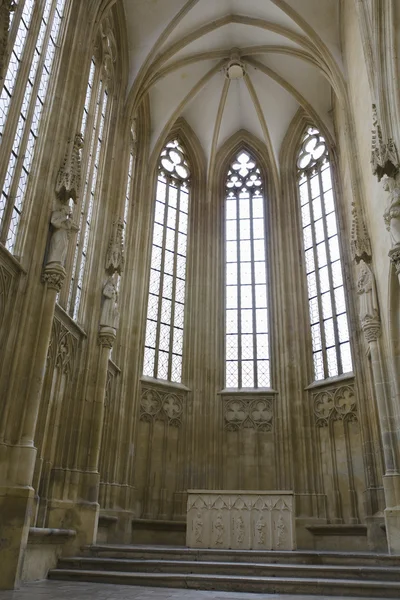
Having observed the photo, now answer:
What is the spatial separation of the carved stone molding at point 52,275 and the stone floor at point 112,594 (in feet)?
16.1

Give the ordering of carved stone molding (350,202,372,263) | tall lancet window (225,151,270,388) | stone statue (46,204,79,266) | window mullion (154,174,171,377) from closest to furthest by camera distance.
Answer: stone statue (46,204,79,266) < carved stone molding (350,202,372,263) < window mullion (154,174,171,377) < tall lancet window (225,151,270,388)

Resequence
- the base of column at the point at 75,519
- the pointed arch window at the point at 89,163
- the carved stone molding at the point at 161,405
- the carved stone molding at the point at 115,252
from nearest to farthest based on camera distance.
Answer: the base of column at the point at 75,519 < the pointed arch window at the point at 89,163 < the carved stone molding at the point at 115,252 < the carved stone molding at the point at 161,405

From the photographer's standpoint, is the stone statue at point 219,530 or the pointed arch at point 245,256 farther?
the pointed arch at point 245,256

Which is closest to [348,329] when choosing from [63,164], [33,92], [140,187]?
[140,187]

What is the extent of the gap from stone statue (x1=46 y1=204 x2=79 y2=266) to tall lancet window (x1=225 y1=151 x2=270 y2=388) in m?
9.36

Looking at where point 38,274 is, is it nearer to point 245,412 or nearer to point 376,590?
point 376,590

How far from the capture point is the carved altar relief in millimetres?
10695

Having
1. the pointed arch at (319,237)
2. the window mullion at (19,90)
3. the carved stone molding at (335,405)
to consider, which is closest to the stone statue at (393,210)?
the pointed arch at (319,237)

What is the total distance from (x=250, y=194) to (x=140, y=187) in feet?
16.3

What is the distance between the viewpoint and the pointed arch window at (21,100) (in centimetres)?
950

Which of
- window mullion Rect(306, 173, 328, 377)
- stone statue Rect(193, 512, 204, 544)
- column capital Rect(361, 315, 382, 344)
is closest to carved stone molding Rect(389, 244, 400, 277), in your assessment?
column capital Rect(361, 315, 382, 344)

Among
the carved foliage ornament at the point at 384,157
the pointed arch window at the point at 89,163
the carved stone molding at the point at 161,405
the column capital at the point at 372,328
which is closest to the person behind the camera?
the carved foliage ornament at the point at 384,157

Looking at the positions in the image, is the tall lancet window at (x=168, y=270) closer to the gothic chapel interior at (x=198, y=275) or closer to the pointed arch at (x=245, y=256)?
the gothic chapel interior at (x=198, y=275)

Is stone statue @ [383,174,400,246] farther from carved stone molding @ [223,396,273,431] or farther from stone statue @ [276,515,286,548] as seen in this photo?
carved stone molding @ [223,396,273,431]
